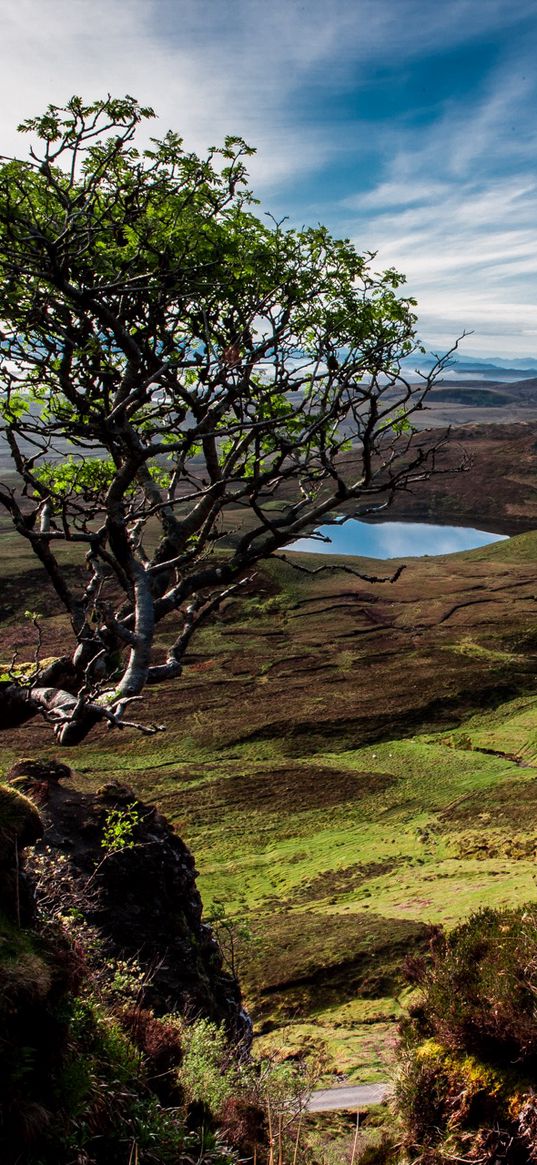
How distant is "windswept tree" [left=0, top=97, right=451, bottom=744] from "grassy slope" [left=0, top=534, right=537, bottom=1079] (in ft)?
9.52

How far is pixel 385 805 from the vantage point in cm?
2545

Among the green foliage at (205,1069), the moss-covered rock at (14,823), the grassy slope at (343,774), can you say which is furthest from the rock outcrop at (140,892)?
the moss-covered rock at (14,823)

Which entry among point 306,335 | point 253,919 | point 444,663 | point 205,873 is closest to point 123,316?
point 306,335

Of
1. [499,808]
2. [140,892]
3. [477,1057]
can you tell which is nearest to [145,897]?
[140,892]

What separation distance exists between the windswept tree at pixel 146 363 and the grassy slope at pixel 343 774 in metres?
2.90

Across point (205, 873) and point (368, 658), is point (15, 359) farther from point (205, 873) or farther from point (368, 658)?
point (368, 658)

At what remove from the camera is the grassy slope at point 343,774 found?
52.9ft

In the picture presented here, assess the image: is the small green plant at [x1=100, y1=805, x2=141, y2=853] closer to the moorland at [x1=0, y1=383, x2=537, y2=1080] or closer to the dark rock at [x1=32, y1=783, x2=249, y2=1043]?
the dark rock at [x1=32, y1=783, x2=249, y2=1043]

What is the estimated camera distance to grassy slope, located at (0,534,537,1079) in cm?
1612

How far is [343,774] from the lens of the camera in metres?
28.2

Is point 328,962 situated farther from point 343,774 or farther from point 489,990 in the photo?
point 343,774

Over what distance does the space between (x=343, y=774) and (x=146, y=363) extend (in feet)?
71.0

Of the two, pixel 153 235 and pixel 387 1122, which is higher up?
pixel 153 235

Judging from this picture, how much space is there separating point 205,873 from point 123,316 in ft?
55.7
